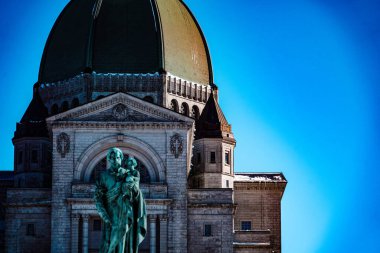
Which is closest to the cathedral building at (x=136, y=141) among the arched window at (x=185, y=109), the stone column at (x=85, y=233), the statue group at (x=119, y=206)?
the stone column at (x=85, y=233)

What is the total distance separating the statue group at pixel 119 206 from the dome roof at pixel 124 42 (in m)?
67.9

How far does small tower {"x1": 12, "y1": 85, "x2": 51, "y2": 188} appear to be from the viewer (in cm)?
8744

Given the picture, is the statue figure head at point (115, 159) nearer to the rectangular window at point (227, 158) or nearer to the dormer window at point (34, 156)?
the rectangular window at point (227, 158)

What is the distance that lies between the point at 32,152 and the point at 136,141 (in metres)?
11.2

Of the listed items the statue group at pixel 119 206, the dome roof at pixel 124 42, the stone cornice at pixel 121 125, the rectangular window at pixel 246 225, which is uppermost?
the dome roof at pixel 124 42

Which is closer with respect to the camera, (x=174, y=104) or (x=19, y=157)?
(x=19, y=157)

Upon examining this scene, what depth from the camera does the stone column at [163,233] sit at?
78.1 meters

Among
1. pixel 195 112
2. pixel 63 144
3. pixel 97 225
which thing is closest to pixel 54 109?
pixel 195 112

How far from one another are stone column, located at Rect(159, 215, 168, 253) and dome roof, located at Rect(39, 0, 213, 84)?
685 inches

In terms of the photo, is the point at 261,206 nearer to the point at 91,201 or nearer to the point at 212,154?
the point at 212,154

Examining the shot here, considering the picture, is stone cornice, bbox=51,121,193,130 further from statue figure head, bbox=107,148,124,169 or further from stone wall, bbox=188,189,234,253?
statue figure head, bbox=107,148,124,169

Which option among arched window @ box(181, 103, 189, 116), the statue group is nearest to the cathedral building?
arched window @ box(181, 103, 189, 116)

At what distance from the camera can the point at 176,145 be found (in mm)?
80250

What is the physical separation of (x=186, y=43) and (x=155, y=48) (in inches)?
146
